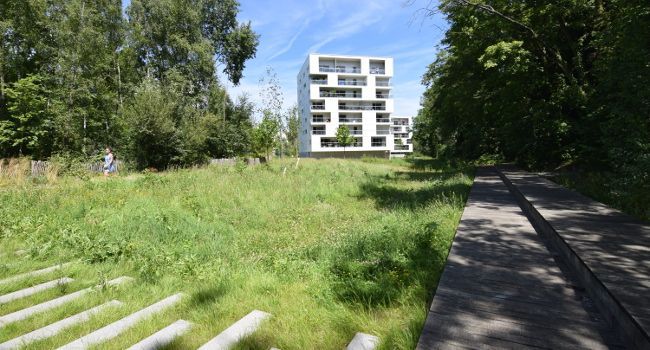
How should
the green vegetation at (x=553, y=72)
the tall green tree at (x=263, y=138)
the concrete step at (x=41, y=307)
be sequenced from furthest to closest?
the tall green tree at (x=263, y=138) → the green vegetation at (x=553, y=72) → the concrete step at (x=41, y=307)

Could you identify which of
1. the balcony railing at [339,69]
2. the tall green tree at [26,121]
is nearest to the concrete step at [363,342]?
the tall green tree at [26,121]

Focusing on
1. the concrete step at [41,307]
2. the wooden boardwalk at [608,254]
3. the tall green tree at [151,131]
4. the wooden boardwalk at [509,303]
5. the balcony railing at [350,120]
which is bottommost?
the concrete step at [41,307]

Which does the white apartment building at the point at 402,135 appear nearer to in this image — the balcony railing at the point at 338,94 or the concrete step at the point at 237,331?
the balcony railing at the point at 338,94

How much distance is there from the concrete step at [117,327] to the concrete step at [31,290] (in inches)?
66.0

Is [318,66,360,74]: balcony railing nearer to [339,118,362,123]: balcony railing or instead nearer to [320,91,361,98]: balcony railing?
[320,91,361,98]: balcony railing

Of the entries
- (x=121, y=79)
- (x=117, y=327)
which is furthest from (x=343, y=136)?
(x=117, y=327)

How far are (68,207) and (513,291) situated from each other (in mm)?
9662

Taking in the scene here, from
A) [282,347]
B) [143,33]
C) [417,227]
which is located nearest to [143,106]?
[143,33]

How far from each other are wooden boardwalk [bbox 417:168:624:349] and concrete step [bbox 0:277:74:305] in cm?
471

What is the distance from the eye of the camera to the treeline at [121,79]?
23469mm

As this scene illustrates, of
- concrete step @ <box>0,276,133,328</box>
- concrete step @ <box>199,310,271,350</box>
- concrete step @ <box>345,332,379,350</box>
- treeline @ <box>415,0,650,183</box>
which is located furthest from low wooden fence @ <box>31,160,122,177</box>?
treeline @ <box>415,0,650,183</box>

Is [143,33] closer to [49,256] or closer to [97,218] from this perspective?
[97,218]

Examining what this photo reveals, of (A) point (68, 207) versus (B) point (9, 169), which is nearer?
(A) point (68, 207)

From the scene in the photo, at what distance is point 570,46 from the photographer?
1538 cm
